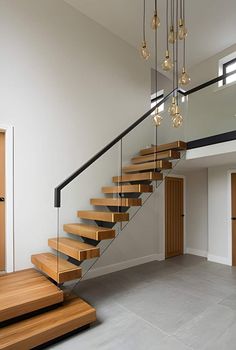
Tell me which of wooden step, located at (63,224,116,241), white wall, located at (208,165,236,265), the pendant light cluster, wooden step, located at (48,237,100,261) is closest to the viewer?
the pendant light cluster

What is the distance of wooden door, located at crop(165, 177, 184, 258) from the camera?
17.8ft

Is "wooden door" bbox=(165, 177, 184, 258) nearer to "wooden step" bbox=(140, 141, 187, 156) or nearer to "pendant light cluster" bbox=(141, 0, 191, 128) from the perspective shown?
"wooden step" bbox=(140, 141, 187, 156)

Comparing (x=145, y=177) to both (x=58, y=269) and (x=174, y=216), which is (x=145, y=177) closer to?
(x=58, y=269)

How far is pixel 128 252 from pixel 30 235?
2123 mm

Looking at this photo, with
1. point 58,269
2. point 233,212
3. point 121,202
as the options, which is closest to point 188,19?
point 121,202

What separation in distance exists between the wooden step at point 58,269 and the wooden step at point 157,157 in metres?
2.24

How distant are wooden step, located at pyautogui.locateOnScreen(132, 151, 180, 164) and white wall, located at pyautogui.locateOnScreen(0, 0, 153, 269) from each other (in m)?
0.36

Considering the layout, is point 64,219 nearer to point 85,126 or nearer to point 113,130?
point 85,126

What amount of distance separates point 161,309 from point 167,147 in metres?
2.63

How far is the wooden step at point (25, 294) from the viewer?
2.18 meters

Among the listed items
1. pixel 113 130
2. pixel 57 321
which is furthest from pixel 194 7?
pixel 57 321

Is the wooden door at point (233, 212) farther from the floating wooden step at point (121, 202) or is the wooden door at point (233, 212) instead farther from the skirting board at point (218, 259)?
the floating wooden step at point (121, 202)

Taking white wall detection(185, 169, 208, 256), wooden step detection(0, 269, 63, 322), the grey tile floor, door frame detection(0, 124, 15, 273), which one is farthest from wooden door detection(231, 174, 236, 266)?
door frame detection(0, 124, 15, 273)

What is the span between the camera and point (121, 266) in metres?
4.45
